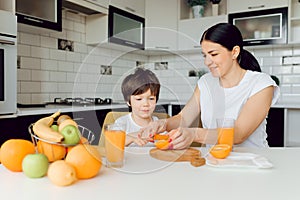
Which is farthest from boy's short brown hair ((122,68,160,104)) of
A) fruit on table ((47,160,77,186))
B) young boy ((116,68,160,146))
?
fruit on table ((47,160,77,186))

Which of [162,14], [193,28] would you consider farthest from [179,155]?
[162,14]

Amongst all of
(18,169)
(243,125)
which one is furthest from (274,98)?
(18,169)

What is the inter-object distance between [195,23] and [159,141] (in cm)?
277

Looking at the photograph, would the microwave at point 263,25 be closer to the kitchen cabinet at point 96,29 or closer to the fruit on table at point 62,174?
the kitchen cabinet at point 96,29

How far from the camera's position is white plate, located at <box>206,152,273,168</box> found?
91 centimetres

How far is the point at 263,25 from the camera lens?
3332mm

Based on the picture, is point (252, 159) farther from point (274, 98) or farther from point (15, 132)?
point (15, 132)

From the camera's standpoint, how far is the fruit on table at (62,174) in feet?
2.35

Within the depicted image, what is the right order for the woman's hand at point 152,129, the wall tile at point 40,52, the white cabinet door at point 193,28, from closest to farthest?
the woman's hand at point 152,129 → the wall tile at point 40,52 → the white cabinet door at point 193,28

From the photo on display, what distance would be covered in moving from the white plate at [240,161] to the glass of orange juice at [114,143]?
0.26m

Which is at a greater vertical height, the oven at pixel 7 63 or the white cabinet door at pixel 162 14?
the white cabinet door at pixel 162 14

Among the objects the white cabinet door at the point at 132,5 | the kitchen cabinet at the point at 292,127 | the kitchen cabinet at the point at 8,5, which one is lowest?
the kitchen cabinet at the point at 292,127

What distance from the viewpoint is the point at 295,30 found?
11.0ft

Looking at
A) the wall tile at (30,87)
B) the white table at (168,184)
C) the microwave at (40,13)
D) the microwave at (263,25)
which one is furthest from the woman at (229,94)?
the microwave at (263,25)
